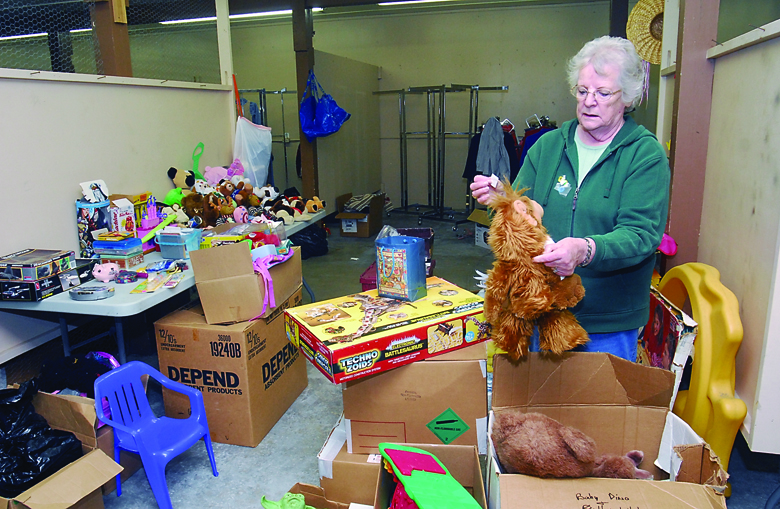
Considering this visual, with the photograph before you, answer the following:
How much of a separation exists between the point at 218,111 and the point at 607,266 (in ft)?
10.6

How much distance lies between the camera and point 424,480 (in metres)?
1.21

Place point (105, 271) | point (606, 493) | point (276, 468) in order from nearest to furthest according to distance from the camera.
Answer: point (606, 493), point (276, 468), point (105, 271)

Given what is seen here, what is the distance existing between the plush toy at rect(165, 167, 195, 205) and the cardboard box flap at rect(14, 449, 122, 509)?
1720 millimetres

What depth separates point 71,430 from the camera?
179 cm

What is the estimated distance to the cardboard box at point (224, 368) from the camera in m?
2.07

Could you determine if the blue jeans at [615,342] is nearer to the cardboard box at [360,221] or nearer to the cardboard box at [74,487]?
the cardboard box at [74,487]

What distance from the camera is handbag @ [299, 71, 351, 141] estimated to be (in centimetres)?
523

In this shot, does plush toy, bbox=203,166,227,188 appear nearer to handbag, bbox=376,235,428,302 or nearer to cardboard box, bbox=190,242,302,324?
cardboard box, bbox=190,242,302,324

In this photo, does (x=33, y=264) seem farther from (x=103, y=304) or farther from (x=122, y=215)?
(x=122, y=215)

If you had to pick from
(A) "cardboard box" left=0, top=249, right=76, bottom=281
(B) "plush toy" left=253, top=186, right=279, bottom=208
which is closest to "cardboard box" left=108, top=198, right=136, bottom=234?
(A) "cardboard box" left=0, top=249, right=76, bottom=281

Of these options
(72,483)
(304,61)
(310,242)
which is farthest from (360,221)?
(72,483)

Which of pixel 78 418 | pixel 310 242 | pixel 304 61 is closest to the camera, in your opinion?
pixel 78 418

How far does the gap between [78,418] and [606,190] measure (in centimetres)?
178

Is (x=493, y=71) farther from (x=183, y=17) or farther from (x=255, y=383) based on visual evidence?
(x=255, y=383)
